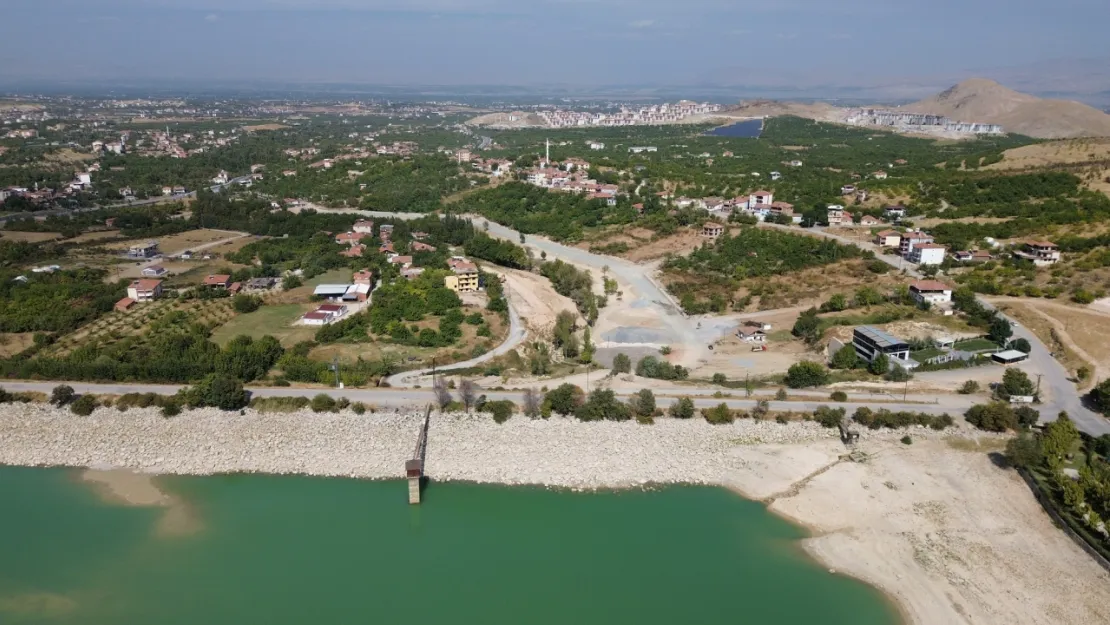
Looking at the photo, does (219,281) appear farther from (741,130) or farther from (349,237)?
(741,130)

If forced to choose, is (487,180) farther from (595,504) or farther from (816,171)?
(595,504)

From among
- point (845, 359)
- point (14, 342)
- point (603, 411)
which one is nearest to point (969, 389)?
point (845, 359)

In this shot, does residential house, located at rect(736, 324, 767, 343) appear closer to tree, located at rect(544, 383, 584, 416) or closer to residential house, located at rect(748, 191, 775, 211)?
tree, located at rect(544, 383, 584, 416)

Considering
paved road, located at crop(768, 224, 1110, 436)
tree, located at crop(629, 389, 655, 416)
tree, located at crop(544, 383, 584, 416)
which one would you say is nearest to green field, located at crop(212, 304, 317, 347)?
tree, located at crop(544, 383, 584, 416)

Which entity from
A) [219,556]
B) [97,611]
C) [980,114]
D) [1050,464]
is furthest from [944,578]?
[980,114]

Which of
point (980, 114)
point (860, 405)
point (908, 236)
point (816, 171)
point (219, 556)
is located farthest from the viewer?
point (980, 114)

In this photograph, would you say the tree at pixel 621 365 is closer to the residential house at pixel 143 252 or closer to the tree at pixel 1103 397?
the tree at pixel 1103 397
